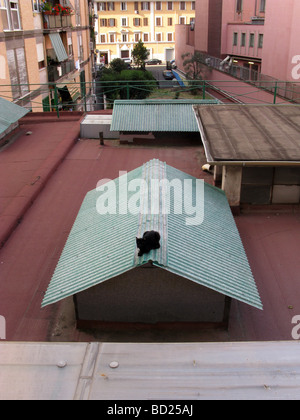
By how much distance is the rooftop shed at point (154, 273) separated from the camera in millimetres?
6883

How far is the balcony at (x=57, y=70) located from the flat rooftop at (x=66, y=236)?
1278 cm

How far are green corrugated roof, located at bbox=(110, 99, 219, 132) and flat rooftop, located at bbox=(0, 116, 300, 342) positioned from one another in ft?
1.95

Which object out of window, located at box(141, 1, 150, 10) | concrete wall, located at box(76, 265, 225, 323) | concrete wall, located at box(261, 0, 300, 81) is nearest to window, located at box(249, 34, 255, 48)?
concrete wall, located at box(261, 0, 300, 81)

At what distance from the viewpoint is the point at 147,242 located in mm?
6559

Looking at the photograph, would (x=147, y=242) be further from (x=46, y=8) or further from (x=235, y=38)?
(x=235, y=38)

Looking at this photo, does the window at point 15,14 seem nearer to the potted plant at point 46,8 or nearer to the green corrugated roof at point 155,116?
the potted plant at point 46,8

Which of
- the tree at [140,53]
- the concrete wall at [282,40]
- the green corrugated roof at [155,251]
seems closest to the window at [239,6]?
the concrete wall at [282,40]

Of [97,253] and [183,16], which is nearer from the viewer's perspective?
[97,253]

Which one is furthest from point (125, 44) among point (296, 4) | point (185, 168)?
point (185, 168)

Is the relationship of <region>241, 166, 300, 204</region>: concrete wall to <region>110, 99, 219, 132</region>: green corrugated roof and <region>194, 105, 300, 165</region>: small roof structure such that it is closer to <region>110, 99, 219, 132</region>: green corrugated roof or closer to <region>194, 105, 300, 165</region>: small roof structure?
<region>194, 105, 300, 165</region>: small roof structure

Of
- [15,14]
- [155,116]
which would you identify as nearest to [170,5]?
[15,14]
